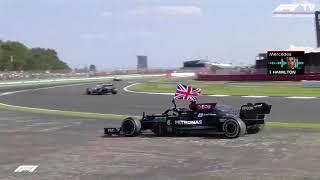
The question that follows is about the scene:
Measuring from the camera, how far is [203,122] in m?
16.1

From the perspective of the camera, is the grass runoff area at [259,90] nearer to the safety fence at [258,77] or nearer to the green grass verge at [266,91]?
the green grass verge at [266,91]

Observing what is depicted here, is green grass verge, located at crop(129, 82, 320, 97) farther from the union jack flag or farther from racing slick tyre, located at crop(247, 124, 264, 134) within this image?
the union jack flag

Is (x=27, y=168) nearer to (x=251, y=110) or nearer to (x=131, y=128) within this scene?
(x=131, y=128)

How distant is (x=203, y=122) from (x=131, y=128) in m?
2.12

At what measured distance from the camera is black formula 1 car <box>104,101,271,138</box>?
614 inches

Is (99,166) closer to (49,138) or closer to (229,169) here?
(229,169)

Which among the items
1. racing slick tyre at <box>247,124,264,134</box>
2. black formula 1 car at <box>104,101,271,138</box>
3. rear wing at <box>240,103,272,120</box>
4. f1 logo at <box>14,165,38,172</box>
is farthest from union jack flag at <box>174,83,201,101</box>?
f1 logo at <box>14,165,38,172</box>

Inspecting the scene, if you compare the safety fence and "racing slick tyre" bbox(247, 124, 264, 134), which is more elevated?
"racing slick tyre" bbox(247, 124, 264, 134)

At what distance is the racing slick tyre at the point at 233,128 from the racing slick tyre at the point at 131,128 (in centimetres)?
257

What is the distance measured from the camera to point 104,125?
20438 millimetres

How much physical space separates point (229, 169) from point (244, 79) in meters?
60.7

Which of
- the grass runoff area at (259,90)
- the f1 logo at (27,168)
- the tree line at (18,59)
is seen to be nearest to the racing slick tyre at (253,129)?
the f1 logo at (27,168)

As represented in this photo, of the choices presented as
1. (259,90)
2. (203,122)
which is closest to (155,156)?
(203,122)
